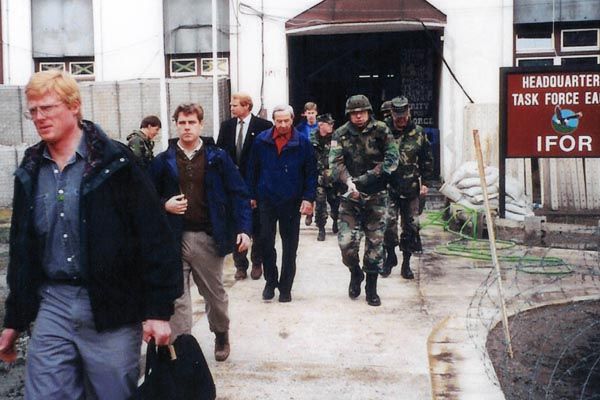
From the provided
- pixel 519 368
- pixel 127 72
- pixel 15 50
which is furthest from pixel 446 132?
pixel 519 368

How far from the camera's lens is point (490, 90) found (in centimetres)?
1594

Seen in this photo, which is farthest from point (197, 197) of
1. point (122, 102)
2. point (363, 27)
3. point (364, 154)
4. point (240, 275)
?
point (122, 102)

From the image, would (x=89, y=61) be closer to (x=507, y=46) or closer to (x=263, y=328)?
(x=507, y=46)

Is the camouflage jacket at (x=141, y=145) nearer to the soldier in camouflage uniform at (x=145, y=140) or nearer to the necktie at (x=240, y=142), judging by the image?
the soldier in camouflage uniform at (x=145, y=140)

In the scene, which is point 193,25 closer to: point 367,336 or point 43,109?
point 367,336

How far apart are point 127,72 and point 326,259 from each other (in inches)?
337

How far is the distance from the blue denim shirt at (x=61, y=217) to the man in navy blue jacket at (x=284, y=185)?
445 centimetres

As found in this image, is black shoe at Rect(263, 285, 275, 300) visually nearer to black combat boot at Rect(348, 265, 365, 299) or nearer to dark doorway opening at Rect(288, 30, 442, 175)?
black combat boot at Rect(348, 265, 365, 299)

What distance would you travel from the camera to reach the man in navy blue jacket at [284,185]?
7.85 metres

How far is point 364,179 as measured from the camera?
7.72 metres

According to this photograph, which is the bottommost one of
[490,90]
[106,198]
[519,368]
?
[519,368]

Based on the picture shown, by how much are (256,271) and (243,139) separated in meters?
1.50

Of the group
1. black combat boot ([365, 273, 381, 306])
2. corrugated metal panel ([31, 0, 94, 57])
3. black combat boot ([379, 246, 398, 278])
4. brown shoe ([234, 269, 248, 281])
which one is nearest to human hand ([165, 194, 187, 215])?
black combat boot ([365, 273, 381, 306])

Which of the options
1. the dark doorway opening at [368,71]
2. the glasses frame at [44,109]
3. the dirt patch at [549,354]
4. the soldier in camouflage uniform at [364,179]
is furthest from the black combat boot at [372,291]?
the dark doorway opening at [368,71]
